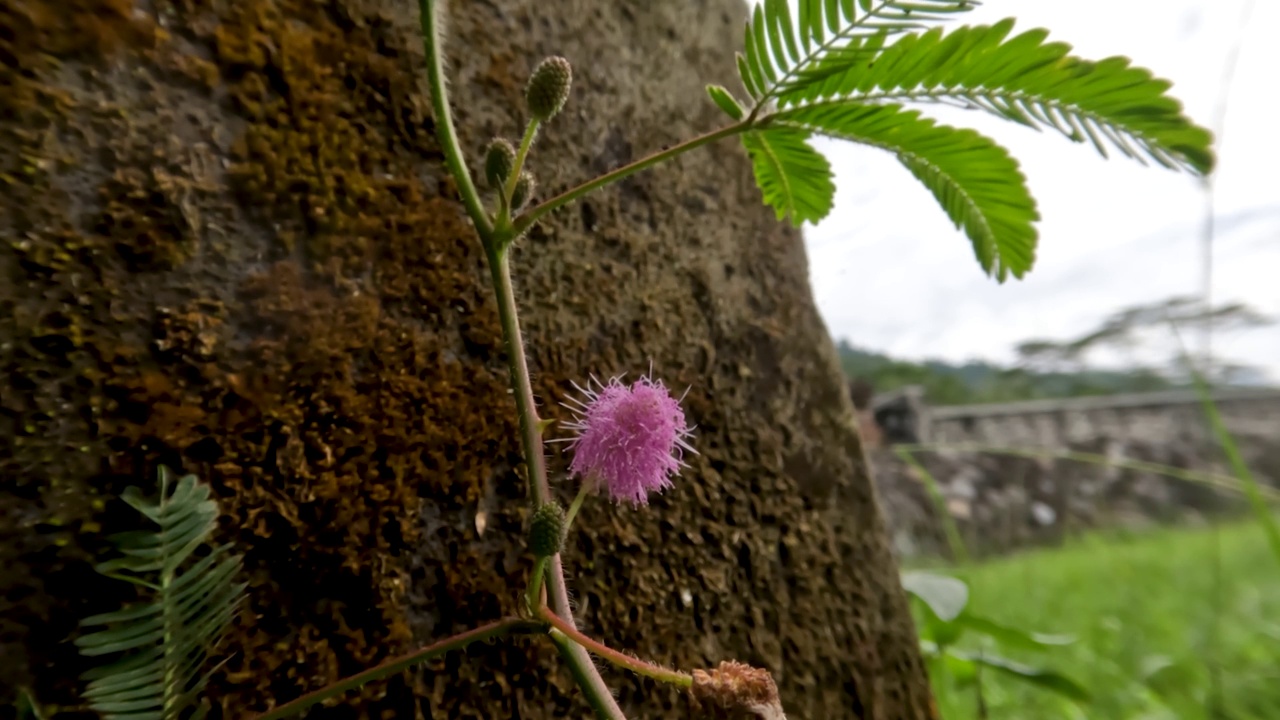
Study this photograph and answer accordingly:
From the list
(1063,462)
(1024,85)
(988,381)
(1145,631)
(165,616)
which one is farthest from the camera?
(1063,462)

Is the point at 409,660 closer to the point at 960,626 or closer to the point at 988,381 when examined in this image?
the point at 960,626

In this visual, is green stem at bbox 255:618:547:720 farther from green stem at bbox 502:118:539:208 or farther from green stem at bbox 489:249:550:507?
green stem at bbox 502:118:539:208

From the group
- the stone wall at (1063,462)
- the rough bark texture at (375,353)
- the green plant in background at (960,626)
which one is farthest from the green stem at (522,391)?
the stone wall at (1063,462)

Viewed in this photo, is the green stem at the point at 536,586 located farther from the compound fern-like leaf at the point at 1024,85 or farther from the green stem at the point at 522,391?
the compound fern-like leaf at the point at 1024,85

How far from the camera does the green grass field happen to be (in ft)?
3.75

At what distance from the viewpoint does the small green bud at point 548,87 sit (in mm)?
393

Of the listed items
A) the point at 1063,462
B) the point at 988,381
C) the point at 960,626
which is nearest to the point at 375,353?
the point at 960,626

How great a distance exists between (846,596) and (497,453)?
40 cm

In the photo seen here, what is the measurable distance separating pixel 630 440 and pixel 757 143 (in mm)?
247

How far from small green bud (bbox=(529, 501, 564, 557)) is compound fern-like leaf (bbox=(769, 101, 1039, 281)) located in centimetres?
30

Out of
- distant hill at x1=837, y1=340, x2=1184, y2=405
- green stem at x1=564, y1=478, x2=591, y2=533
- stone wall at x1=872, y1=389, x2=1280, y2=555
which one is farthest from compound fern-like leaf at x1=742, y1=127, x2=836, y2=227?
stone wall at x1=872, y1=389, x2=1280, y2=555

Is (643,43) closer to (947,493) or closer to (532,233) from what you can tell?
(532,233)

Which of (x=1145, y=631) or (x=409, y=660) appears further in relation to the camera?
(x=1145, y=631)

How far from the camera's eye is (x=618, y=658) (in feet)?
1.10
